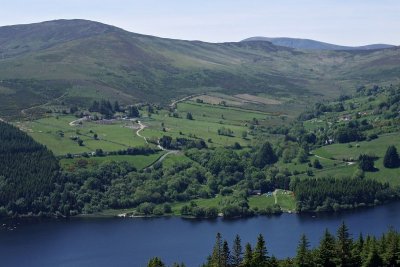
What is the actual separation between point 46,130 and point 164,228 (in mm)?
65221

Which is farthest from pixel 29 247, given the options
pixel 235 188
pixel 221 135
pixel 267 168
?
pixel 221 135

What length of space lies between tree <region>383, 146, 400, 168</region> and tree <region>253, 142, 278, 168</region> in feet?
90.6

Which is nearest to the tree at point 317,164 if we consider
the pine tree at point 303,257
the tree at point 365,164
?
the tree at point 365,164

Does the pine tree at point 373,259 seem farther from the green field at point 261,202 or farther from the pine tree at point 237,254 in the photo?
the green field at point 261,202

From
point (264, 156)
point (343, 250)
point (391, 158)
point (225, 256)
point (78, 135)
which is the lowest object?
point (264, 156)

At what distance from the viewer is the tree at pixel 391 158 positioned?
155125 millimetres

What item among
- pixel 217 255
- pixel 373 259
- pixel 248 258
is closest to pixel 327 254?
pixel 373 259

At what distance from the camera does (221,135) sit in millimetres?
191875

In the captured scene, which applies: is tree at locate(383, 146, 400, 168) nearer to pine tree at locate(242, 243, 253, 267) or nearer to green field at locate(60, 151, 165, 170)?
green field at locate(60, 151, 165, 170)

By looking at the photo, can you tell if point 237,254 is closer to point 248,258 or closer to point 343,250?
point 248,258

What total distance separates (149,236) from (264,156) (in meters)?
54.0

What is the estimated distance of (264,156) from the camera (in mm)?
167375

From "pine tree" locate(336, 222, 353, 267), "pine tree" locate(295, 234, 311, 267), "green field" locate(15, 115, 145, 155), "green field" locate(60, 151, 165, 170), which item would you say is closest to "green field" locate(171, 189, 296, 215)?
"green field" locate(60, 151, 165, 170)

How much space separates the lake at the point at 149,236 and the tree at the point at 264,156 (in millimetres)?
33779
